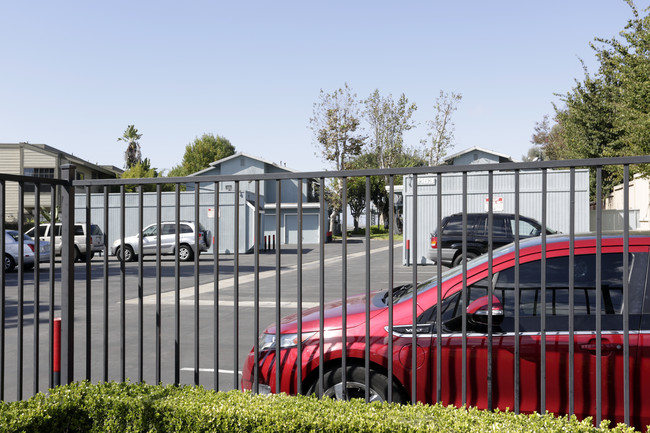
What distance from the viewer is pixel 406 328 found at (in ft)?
12.7

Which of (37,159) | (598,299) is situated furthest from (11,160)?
(598,299)

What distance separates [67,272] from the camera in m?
4.18

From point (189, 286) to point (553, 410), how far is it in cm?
1304

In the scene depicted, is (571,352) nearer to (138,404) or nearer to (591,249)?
(591,249)

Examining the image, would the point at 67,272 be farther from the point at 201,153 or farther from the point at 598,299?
the point at 201,153

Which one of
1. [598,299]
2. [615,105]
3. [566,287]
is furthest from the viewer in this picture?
[615,105]

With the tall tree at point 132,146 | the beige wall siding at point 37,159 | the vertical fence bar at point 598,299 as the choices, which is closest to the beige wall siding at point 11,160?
the beige wall siding at point 37,159

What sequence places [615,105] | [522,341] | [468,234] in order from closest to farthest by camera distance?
[522,341] < [468,234] < [615,105]

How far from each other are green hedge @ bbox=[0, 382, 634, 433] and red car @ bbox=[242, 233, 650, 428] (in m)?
0.35

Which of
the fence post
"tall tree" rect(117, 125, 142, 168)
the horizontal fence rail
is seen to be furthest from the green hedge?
"tall tree" rect(117, 125, 142, 168)

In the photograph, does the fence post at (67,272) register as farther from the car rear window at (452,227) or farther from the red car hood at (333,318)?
the car rear window at (452,227)

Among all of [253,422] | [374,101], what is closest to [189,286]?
[253,422]

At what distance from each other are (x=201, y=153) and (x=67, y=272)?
230 ft

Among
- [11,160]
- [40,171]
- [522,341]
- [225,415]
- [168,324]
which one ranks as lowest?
[168,324]
